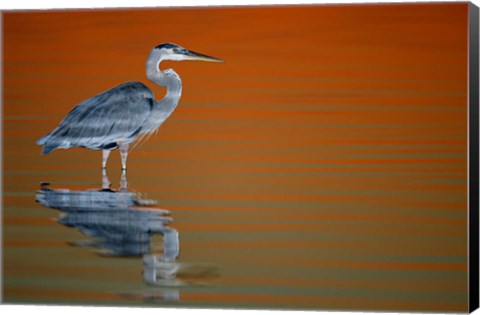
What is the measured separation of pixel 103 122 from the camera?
6.59 metres

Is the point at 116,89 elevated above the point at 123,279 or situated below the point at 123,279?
above

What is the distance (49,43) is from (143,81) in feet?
2.03

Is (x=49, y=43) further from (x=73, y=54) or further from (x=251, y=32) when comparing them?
(x=251, y=32)

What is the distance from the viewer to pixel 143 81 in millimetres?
6492

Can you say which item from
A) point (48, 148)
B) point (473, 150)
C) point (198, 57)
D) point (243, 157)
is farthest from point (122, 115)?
point (473, 150)

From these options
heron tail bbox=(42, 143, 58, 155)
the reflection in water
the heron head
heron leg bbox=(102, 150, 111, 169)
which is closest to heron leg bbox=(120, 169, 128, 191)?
the reflection in water

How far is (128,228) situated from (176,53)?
1.06m

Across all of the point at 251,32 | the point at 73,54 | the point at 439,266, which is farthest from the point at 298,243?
the point at 73,54

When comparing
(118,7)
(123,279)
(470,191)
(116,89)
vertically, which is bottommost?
(123,279)

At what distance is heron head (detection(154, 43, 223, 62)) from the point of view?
6.43 meters

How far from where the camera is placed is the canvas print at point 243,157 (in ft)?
20.3

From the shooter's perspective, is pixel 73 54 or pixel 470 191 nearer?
pixel 470 191

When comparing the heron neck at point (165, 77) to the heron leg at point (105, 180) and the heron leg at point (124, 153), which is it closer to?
the heron leg at point (124, 153)

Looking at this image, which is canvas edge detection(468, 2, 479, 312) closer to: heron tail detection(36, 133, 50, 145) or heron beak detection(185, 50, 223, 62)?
heron beak detection(185, 50, 223, 62)
